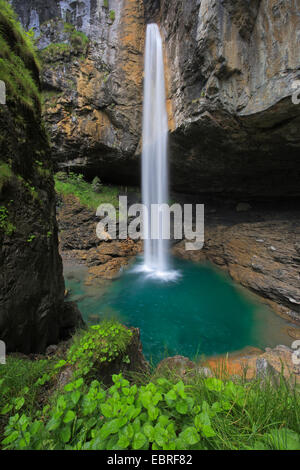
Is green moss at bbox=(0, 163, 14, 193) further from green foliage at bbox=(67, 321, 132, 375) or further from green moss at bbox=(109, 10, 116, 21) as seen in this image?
green moss at bbox=(109, 10, 116, 21)

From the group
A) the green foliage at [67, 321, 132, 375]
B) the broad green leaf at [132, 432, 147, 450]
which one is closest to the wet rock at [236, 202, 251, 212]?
the green foliage at [67, 321, 132, 375]

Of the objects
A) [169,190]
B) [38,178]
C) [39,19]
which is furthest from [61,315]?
[39,19]

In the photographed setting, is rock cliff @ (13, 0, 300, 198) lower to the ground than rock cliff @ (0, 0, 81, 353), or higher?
higher

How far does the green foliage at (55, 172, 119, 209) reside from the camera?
10398 mm

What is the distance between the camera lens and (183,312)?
5723 mm

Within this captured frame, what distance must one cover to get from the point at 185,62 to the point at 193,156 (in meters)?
3.44

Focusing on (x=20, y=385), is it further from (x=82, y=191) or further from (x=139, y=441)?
(x=82, y=191)

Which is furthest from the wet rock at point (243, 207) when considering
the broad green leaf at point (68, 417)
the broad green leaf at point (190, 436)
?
the broad green leaf at point (68, 417)

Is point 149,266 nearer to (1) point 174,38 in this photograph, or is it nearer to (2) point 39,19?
(1) point 174,38

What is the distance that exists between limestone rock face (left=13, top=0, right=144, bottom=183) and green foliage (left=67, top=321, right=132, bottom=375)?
9.82m

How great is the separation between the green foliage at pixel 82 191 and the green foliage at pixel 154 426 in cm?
1026

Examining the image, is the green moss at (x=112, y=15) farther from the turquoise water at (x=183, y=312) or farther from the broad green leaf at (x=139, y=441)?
the broad green leaf at (x=139, y=441)

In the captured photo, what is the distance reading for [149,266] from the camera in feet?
31.2

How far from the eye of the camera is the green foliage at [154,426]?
852 mm
